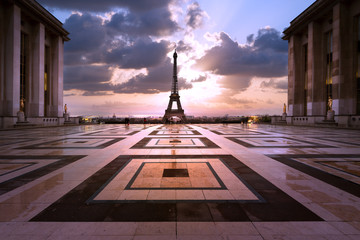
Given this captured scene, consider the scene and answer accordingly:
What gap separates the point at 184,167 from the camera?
5.67m

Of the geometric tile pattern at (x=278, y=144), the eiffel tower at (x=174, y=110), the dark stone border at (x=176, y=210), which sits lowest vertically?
the dark stone border at (x=176, y=210)

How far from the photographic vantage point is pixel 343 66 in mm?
25969

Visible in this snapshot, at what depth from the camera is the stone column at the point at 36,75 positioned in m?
30.1

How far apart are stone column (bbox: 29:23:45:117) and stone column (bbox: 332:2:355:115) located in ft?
150

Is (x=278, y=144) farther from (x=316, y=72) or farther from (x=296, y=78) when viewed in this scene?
(x=296, y=78)

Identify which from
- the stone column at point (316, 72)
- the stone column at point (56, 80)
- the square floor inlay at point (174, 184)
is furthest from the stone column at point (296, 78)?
the stone column at point (56, 80)

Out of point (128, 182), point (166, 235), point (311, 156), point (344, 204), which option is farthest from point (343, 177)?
point (128, 182)

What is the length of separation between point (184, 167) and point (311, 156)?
516 centimetres

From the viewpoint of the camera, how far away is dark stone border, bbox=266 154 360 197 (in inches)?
162

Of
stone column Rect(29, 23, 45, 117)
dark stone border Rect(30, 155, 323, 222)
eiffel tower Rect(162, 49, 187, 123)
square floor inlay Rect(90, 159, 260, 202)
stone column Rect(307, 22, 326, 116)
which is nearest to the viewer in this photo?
dark stone border Rect(30, 155, 323, 222)

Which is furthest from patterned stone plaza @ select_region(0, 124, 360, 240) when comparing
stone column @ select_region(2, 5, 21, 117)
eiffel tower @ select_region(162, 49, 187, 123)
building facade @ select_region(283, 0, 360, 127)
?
eiffel tower @ select_region(162, 49, 187, 123)

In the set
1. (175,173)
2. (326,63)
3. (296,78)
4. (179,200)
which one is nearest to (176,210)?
(179,200)

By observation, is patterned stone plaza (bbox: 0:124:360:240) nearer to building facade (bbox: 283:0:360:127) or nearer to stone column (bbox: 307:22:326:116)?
building facade (bbox: 283:0:360:127)

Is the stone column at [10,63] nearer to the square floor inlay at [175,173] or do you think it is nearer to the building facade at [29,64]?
the building facade at [29,64]
